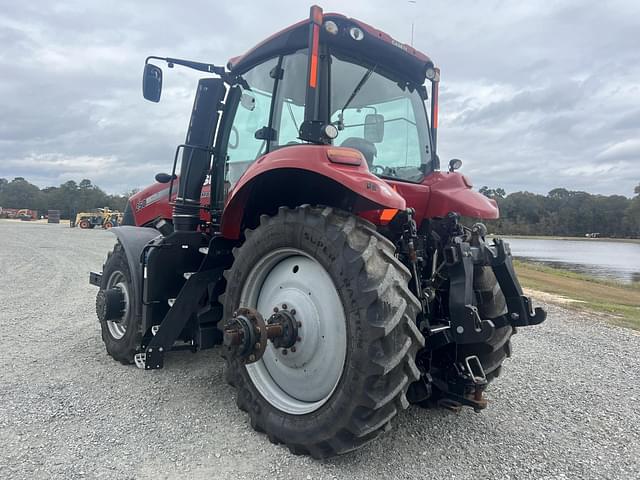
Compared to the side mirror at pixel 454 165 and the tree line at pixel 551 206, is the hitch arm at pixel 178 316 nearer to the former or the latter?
the side mirror at pixel 454 165

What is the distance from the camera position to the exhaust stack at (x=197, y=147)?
4020mm

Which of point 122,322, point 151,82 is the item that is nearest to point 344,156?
point 151,82

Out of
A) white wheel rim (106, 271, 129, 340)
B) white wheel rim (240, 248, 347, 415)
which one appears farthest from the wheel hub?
white wheel rim (106, 271, 129, 340)

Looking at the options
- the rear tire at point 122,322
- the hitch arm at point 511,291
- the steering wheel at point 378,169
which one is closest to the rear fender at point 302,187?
the steering wheel at point 378,169

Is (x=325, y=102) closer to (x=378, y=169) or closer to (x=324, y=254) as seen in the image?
(x=378, y=169)

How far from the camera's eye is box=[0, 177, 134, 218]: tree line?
7162 centimetres

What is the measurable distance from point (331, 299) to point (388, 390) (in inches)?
25.1

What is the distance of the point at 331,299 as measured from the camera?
9.06ft

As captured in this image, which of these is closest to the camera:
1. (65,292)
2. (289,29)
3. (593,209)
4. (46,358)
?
(289,29)

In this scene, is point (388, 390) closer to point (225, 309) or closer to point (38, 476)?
point (225, 309)

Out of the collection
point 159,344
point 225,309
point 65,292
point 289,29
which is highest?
point 289,29

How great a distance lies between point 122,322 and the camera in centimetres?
432

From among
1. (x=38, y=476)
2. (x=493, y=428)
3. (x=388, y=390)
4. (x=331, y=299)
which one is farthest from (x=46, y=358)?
(x=493, y=428)

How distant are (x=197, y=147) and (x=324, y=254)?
199cm
